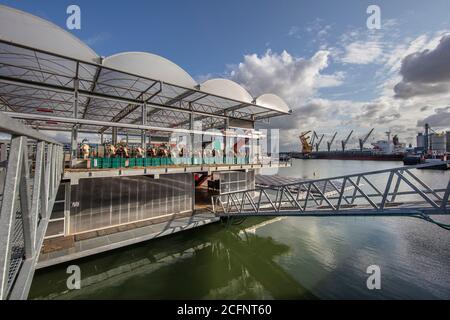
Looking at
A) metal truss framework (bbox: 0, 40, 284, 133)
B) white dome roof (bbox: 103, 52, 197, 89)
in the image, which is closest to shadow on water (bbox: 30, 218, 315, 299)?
metal truss framework (bbox: 0, 40, 284, 133)

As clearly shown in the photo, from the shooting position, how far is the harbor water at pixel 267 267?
802 centimetres

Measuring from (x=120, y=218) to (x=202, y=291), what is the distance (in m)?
7.46

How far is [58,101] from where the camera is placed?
1702 centimetres

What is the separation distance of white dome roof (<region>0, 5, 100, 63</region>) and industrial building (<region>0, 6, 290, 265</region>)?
0.04 meters

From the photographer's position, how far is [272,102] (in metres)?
19.9

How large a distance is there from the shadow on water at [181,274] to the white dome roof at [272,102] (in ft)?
41.0

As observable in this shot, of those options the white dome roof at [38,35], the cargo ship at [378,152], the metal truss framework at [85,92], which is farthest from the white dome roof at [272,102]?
the cargo ship at [378,152]

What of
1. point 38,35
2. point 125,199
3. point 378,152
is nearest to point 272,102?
point 125,199

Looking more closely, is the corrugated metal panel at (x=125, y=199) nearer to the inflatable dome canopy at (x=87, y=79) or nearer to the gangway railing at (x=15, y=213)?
the inflatable dome canopy at (x=87, y=79)

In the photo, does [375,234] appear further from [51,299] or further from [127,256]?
[51,299]

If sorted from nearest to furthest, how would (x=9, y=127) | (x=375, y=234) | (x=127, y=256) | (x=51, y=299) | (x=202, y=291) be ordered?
(x=9, y=127) < (x=51, y=299) < (x=202, y=291) < (x=127, y=256) < (x=375, y=234)

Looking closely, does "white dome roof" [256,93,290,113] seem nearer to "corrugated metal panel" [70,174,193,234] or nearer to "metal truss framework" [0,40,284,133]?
"metal truss framework" [0,40,284,133]

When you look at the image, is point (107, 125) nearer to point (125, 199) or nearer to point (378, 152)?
point (125, 199)

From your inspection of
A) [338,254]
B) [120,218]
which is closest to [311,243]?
[338,254]
